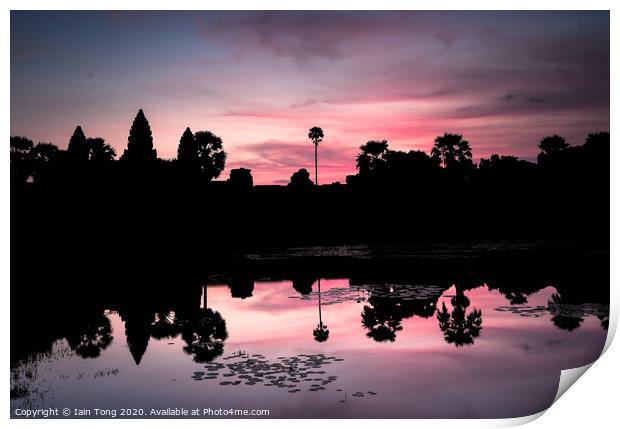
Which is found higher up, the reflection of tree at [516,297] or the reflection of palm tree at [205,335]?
the reflection of tree at [516,297]

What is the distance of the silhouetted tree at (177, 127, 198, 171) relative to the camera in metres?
59.7

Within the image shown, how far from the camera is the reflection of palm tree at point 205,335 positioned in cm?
1288

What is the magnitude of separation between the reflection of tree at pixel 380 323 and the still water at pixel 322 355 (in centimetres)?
3

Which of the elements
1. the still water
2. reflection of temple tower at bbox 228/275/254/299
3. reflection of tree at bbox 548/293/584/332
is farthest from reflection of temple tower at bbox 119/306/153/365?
reflection of tree at bbox 548/293/584/332

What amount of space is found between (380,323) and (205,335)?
14.2 ft

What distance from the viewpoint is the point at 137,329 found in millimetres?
15312

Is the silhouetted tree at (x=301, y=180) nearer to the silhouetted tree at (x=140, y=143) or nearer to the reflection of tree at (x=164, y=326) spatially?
the silhouetted tree at (x=140, y=143)

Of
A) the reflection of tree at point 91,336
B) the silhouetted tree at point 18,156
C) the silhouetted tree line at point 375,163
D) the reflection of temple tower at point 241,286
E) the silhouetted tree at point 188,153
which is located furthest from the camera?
the silhouetted tree at point 188,153

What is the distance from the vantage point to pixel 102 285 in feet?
72.3

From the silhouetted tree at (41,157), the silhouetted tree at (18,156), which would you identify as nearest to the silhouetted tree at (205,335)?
the silhouetted tree at (18,156)

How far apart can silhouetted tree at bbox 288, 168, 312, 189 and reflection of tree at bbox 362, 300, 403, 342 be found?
4830 cm

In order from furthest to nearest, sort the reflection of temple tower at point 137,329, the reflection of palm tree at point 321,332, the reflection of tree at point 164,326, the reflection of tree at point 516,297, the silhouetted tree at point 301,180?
the silhouetted tree at point 301,180 < the reflection of tree at point 516,297 < the reflection of tree at point 164,326 < the reflection of palm tree at point 321,332 < the reflection of temple tower at point 137,329

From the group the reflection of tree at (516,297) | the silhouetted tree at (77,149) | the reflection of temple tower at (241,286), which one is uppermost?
the silhouetted tree at (77,149)
